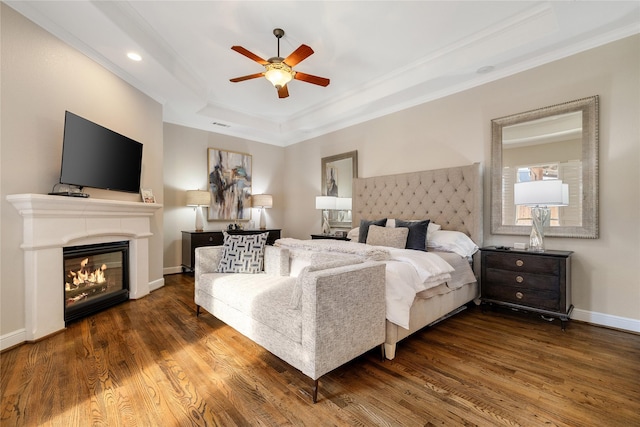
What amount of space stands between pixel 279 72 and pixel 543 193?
2.90m

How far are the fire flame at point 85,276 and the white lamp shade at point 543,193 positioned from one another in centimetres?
461

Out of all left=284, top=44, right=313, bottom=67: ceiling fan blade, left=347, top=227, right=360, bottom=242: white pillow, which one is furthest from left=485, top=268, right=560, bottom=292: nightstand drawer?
left=284, top=44, right=313, bottom=67: ceiling fan blade

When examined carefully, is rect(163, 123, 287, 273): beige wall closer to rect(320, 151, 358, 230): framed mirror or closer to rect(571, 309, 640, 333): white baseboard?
rect(320, 151, 358, 230): framed mirror

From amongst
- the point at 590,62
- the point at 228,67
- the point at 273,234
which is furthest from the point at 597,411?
the point at 273,234

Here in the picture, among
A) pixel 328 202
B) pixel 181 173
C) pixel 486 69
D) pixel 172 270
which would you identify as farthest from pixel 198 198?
pixel 486 69

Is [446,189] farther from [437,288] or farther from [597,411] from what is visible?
[597,411]

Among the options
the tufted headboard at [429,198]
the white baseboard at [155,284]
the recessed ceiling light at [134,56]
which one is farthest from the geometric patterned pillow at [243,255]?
the recessed ceiling light at [134,56]

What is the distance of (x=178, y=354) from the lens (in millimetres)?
2125

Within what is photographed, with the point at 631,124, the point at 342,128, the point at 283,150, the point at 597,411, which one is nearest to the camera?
the point at 597,411

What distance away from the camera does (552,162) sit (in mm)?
2957

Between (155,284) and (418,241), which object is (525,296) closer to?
(418,241)

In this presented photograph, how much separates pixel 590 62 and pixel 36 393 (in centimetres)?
520

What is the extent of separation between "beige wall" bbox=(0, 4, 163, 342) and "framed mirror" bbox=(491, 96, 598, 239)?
4.61m

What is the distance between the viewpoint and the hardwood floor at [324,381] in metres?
1.47
